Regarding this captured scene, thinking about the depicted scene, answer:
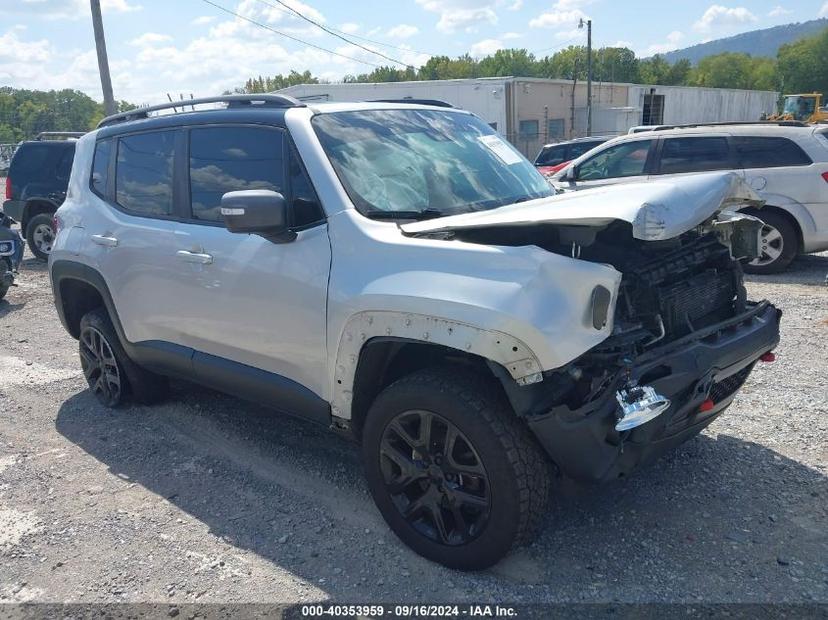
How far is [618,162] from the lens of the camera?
9.86m

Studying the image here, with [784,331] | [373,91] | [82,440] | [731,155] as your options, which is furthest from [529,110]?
[82,440]

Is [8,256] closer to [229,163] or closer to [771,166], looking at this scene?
[229,163]

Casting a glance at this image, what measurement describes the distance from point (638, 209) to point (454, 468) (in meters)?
1.28

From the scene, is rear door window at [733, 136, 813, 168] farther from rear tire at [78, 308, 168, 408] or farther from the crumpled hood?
rear tire at [78, 308, 168, 408]

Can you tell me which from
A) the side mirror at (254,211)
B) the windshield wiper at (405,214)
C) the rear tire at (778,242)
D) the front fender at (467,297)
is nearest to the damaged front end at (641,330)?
the front fender at (467,297)

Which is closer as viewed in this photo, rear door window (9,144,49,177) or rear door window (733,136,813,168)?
rear door window (733,136,813,168)

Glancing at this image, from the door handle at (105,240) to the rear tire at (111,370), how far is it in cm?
62

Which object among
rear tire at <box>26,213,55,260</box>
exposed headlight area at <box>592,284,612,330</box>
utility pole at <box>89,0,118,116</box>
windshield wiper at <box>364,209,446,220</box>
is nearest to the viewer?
exposed headlight area at <box>592,284,612,330</box>

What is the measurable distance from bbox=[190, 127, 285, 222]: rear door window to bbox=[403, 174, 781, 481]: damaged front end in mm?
1014

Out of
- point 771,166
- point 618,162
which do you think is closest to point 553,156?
point 618,162

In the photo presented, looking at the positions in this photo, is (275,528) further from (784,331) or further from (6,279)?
(6,279)

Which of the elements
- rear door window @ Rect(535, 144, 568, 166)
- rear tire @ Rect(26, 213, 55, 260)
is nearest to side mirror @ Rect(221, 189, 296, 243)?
rear tire @ Rect(26, 213, 55, 260)

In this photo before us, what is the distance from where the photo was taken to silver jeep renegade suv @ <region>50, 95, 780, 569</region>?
8.64ft

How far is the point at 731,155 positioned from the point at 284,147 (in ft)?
23.7
